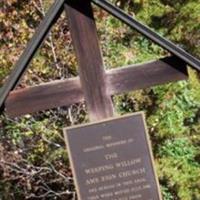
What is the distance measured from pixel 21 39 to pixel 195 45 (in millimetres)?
3003

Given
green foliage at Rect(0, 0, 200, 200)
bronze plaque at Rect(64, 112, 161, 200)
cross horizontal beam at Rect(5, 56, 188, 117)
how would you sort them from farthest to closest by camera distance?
green foliage at Rect(0, 0, 200, 200), cross horizontal beam at Rect(5, 56, 188, 117), bronze plaque at Rect(64, 112, 161, 200)

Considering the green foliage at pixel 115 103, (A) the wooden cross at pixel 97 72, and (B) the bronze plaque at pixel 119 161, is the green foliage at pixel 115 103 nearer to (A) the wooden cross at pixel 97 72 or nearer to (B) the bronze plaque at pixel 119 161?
(A) the wooden cross at pixel 97 72

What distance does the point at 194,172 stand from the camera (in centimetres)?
963

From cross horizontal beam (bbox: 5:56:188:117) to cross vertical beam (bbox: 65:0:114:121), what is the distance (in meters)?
0.06

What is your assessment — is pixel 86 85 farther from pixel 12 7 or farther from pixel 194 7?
pixel 194 7

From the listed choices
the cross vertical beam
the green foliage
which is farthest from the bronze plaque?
the green foliage

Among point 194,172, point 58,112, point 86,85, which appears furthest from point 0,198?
point 86,85

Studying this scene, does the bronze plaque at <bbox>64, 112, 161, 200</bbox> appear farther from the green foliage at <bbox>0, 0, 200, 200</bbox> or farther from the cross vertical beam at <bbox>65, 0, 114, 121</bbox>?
the green foliage at <bbox>0, 0, 200, 200</bbox>

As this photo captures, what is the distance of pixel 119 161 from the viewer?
16.8ft

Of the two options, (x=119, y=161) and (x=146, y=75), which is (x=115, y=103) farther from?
(x=119, y=161)

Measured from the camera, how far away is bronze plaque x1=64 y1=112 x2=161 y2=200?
5117mm

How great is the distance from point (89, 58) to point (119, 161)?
0.72m

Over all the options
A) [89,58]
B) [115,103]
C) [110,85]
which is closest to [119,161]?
[110,85]

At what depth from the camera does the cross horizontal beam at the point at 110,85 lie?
5.23m
